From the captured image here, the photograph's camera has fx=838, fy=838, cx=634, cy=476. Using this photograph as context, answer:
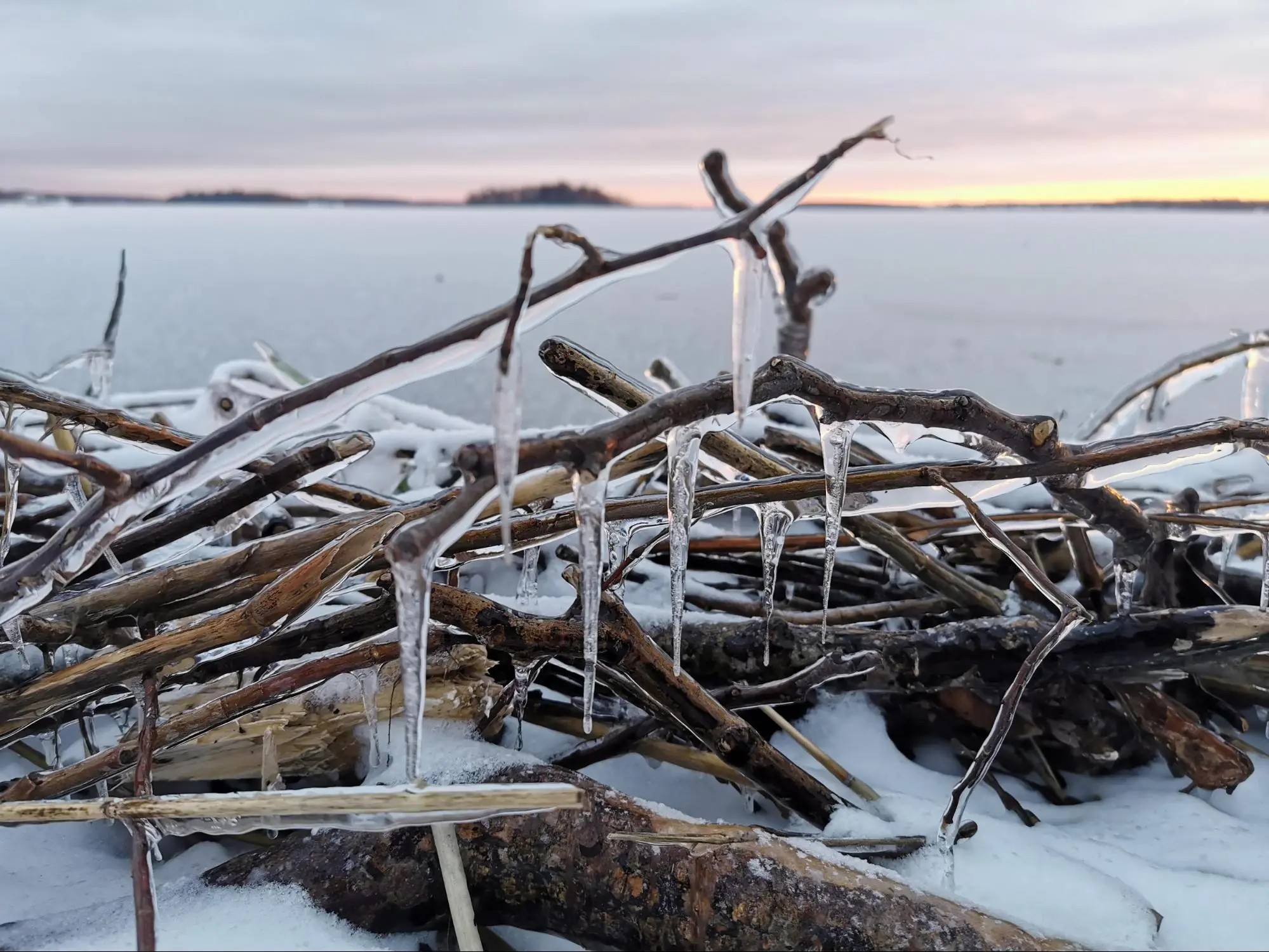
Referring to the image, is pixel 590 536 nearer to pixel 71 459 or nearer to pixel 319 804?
pixel 319 804

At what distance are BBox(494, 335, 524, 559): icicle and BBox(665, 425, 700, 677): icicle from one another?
0.98ft

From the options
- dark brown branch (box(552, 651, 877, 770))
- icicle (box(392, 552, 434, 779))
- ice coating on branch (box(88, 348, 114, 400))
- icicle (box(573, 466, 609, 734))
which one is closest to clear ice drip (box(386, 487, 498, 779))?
icicle (box(392, 552, 434, 779))

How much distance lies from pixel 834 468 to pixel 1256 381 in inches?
60.6

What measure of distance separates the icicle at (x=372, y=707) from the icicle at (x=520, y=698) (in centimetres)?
19

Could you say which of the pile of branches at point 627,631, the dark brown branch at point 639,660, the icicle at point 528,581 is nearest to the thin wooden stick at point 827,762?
A: the pile of branches at point 627,631

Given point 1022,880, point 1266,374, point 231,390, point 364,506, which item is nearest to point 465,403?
point 231,390

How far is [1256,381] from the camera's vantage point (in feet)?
6.60

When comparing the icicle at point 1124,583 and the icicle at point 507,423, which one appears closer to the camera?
the icicle at point 507,423

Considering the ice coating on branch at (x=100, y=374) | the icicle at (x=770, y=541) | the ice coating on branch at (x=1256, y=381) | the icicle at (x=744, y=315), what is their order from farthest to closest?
the ice coating on branch at (x=100, y=374)
the ice coating on branch at (x=1256, y=381)
the icicle at (x=770, y=541)
the icicle at (x=744, y=315)

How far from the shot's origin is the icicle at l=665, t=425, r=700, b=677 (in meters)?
0.99

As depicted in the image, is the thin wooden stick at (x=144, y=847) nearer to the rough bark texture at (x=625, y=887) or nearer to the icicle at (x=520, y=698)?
the rough bark texture at (x=625, y=887)

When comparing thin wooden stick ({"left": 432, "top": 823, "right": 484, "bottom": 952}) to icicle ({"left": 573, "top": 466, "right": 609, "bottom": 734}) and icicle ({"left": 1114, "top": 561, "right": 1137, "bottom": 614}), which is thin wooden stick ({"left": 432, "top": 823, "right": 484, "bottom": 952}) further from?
icicle ({"left": 1114, "top": 561, "right": 1137, "bottom": 614})

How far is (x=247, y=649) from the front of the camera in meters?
1.13

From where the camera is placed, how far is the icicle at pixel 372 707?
46.0 inches
